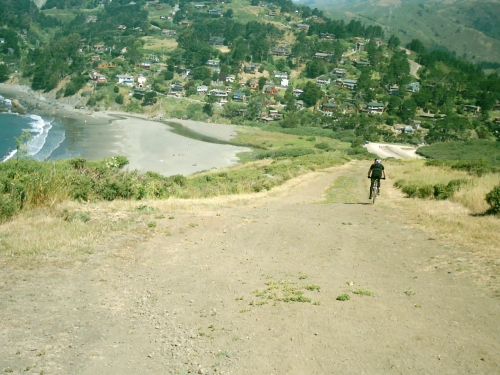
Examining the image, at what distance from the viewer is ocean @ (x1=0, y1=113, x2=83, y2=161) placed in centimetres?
4446

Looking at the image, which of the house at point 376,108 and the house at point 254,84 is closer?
the house at point 376,108

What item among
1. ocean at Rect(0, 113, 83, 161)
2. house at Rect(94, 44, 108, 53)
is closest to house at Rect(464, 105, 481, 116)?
ocean at Rect(0, 113, 83, 161)

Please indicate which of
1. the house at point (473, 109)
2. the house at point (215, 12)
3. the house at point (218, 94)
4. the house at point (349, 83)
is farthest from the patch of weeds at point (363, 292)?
the house at point (215, 12)

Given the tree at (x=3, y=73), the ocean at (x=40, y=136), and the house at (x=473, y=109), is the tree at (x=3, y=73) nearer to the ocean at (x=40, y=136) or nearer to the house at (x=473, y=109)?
the ocean at (x=40, y=136)

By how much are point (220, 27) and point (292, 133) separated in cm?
9101

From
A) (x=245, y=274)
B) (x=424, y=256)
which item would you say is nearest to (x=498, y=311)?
(x=424, y=256)

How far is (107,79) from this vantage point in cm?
11362

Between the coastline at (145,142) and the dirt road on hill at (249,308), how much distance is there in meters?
24.3

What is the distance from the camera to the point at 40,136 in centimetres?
5528

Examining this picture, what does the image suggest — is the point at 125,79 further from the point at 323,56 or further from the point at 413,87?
the point at 413,87

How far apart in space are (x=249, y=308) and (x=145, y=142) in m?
54.2

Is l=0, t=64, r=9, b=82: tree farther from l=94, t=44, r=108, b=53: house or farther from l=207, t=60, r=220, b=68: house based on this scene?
l=207, t=60, r=220, b=68: house

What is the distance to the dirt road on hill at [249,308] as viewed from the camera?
468cm

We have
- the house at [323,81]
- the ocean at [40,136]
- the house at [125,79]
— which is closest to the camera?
the ocean at [40,136]
